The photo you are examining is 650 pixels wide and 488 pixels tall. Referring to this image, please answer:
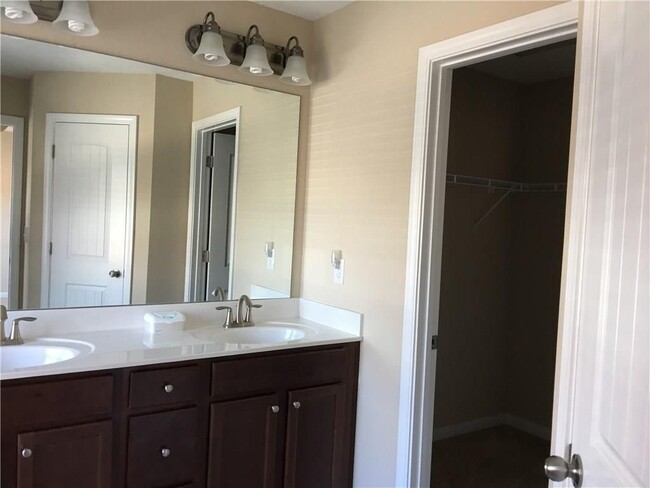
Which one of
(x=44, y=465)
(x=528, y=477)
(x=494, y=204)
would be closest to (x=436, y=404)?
(x=528, y=477)

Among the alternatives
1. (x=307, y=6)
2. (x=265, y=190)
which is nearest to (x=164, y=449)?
(x=265, y=190)

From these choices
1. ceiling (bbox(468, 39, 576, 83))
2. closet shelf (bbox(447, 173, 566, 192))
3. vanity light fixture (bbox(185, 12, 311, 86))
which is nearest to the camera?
vanity light fixture (bbox(185, 12, 311, 86))

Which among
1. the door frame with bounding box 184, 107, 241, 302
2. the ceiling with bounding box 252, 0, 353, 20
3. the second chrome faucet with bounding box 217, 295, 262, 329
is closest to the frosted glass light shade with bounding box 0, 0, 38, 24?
the door frame with bounding box 184, 107, 241, 302

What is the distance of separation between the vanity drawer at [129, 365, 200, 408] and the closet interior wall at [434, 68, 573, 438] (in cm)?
184

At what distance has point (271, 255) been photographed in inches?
109

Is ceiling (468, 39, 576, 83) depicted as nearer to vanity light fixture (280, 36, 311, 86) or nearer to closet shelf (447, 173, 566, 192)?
closet shelf (447, 173, 566, 192)

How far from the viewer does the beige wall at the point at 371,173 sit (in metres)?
2.22

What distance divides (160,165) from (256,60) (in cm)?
64

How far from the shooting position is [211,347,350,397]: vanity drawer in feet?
6.82

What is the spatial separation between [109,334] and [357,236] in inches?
44.3

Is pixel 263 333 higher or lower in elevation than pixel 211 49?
lower

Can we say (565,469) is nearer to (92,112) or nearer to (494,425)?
(92,112)

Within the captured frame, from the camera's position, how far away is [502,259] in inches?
145

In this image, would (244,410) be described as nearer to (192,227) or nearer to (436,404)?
(192,227)
